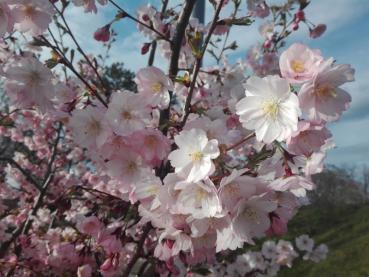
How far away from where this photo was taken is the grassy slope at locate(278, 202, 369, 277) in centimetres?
997

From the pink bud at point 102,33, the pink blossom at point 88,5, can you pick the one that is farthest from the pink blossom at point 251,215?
the pink bud at point 102,33

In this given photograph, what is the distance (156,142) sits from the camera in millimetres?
1789

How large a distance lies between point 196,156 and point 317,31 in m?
3.34

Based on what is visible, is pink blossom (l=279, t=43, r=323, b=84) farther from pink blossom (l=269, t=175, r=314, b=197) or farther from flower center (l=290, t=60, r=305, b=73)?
pink blossom (l=269, t=175, r=314, b=197)

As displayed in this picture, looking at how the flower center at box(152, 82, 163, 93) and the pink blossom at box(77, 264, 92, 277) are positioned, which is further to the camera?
the pink blossom at box(77, 264, 92, 277)

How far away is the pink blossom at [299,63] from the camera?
1.41 meters

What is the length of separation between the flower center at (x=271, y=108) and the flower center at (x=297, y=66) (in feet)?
0.38

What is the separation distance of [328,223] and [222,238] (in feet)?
46.2

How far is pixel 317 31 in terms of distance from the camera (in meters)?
4.37

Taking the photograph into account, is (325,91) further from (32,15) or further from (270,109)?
(32,15)

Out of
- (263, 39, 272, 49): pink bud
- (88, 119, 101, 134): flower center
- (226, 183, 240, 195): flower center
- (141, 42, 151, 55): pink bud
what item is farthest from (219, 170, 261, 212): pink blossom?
(263, 39, 272, 49): pink bud

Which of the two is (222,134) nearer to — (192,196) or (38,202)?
(192,196)

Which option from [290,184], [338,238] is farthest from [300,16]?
[338,238]

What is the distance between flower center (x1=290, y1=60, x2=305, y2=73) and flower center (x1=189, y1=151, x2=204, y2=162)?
392mm
